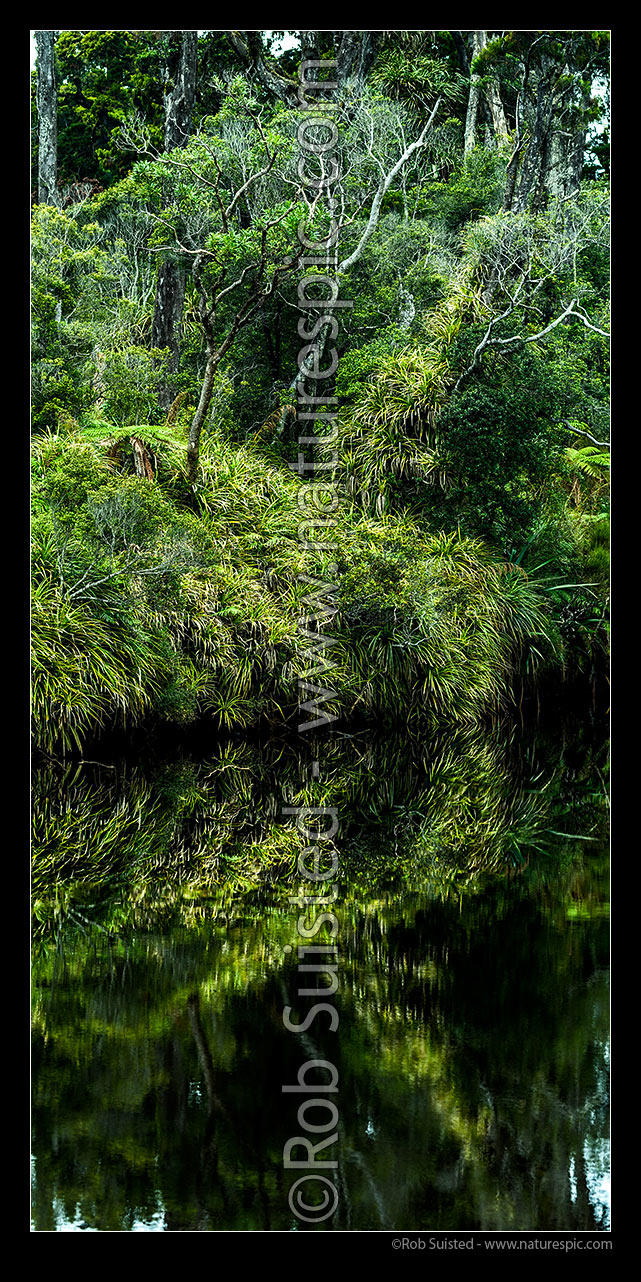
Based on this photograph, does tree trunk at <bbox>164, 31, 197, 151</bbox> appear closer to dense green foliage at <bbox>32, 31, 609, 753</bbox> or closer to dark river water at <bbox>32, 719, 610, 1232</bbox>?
dense green foliage at <bbox>32, 31, 609, 753</bbox>

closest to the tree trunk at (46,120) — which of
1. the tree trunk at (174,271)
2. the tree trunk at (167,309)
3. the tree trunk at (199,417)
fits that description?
the tree trunk at (174,271)

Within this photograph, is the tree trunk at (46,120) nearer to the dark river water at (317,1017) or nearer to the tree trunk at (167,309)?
the tree trunk at (167,309)

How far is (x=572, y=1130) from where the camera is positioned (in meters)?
3.39

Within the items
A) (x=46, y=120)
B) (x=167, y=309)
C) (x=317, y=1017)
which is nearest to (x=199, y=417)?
(x=167, y=309)

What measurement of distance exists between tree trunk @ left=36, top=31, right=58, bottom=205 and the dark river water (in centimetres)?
1150

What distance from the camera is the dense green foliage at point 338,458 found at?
31.5ft

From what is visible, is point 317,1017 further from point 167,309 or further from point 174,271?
point 174,271

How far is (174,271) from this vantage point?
14250 mm

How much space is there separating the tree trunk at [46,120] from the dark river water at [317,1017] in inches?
453
